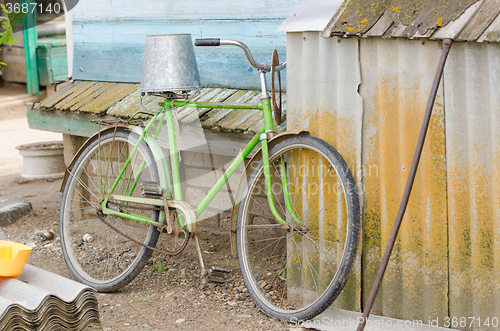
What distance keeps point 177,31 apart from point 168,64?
979 millimetres

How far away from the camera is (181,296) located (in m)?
3.47

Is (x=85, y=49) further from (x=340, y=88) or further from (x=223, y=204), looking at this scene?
(x=340, y=88)

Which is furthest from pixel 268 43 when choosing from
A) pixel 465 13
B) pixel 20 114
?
pixel 20 114

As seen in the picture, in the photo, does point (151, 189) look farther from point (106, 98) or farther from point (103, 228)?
point (103, 228)

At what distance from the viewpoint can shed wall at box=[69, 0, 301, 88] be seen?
3.67 metres

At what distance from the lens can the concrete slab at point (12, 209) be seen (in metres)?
5.09

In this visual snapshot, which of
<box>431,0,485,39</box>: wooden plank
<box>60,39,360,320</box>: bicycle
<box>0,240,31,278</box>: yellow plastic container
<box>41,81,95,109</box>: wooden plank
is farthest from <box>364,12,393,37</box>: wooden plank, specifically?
<box>41,81,95,109</box>: wooden plank

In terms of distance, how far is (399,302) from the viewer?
2.80 metres

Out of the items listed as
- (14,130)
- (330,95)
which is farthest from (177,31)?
(14,130)

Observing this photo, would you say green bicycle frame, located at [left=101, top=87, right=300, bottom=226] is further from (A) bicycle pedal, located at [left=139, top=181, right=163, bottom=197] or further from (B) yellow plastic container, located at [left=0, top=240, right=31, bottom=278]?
(B) yellow plastic container, located at [left=0, top=240, right=31, bottom=278]

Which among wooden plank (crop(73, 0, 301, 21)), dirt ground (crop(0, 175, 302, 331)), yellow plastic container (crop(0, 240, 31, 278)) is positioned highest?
wooden plank (crop(73, 0, 301, 21))

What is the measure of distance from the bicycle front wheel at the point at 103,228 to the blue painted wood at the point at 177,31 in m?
0.76

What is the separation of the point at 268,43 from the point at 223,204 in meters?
1.31

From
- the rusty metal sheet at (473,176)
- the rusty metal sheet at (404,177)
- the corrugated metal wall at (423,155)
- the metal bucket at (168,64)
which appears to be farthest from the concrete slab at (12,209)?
the rusty metal sheet at (473,176)
